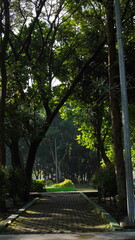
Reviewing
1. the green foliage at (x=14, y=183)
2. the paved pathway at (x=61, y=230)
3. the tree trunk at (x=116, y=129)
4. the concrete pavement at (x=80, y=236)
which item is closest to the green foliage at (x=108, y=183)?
the tree trunk at (x=116, y=129)

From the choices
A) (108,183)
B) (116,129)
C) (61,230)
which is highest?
(116,129)

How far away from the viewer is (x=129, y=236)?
729 cm

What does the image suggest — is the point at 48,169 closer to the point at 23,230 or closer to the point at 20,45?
the point at 20,45

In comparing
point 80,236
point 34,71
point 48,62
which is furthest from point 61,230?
point 48,62

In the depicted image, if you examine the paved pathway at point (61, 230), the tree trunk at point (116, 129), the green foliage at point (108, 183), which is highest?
the tree trunk at point (116, 129)

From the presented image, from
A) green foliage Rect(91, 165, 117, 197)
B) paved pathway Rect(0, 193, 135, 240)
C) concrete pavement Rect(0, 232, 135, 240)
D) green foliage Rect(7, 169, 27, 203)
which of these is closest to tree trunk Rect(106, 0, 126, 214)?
paved pathway Rect(0, 193, 135, 240)

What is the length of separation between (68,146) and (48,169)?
11.8 metres

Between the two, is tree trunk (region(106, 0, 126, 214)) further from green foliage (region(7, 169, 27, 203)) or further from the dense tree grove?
green foliage (region(7, 169, 27, 203))

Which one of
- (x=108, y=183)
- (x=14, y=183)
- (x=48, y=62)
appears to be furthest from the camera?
(x=48, y=62)

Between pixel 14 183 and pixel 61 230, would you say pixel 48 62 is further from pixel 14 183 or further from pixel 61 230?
pixel 61 230

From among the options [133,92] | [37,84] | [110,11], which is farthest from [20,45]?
[110,11]

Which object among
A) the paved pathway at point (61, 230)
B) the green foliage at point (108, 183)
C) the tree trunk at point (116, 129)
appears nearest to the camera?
the paved pathway at point (61, 230)

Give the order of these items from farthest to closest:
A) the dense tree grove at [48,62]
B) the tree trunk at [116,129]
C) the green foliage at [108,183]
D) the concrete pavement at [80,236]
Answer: the dense tree grove at [48,62] < the green foliage at [108,183] < the tree trunk at [116,129] < the concrete pavement at [80,236]

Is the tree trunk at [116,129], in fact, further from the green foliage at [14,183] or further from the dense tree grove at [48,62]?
the green foliage at [14,183]
